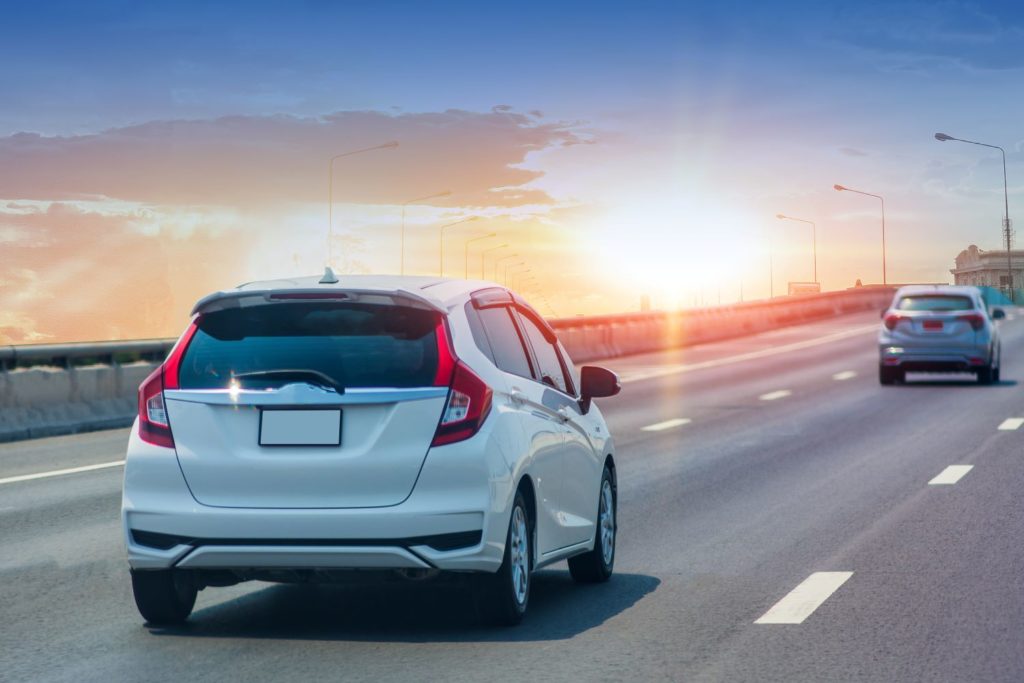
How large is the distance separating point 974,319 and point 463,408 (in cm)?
2385

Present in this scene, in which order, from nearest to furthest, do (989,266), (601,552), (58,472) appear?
(601,552) → (58,472) → (989,266)

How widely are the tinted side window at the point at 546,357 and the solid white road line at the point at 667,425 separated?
36.8 ft

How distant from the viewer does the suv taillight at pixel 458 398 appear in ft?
24.2

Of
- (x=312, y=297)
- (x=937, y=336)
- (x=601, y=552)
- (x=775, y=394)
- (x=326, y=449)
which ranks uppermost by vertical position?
(x=312, y=297)

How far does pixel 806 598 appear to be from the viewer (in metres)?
8.59

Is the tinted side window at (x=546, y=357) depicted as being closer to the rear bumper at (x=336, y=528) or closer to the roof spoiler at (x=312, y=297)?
the roof spoiler at (x=312, y=297)

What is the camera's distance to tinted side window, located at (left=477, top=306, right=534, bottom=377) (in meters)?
8.06

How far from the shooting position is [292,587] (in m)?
9.16

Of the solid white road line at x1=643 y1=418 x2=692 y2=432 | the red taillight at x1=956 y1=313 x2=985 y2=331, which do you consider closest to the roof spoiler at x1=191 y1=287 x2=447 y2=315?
the solid white road line at x1=643 y1=418 x2=692 y2=432

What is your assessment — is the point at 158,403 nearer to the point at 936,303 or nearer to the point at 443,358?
the point at 443,358

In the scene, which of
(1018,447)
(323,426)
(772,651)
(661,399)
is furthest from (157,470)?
(661,399)

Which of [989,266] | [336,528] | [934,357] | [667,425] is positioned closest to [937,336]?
[934,357]

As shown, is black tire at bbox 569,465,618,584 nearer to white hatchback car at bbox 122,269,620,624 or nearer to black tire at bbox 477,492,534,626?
black tire at bbox 477,492,534,626

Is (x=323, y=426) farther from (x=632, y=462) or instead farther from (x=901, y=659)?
(x=632, y=462)
